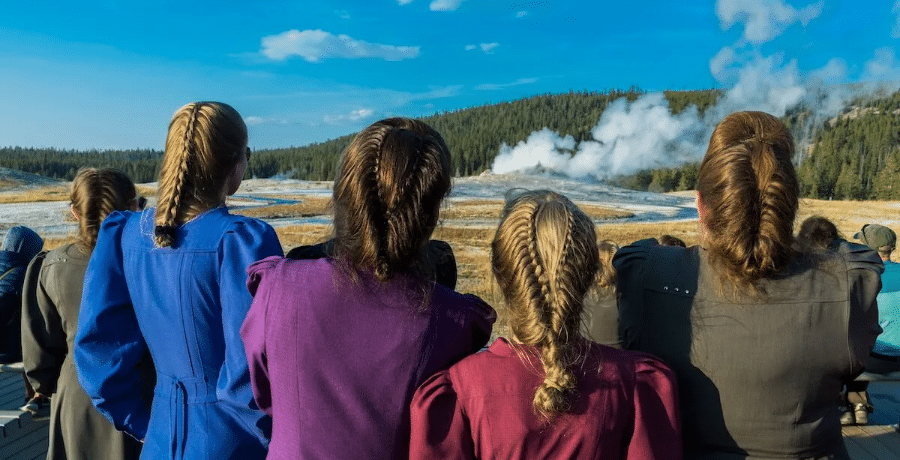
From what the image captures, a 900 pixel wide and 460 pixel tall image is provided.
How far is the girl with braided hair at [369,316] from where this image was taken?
1.28m

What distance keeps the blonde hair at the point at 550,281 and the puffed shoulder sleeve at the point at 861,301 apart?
58 centimetres

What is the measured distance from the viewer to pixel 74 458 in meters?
2.16

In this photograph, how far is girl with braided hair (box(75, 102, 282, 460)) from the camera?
1.48 m

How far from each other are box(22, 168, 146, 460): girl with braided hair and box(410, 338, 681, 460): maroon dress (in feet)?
4.00

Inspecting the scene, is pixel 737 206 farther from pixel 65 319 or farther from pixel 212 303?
pixel 65 319

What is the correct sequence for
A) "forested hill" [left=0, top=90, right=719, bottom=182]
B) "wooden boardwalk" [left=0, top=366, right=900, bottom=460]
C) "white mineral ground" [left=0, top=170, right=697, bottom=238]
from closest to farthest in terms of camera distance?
"wooden boardwalk" [left=0, top=366, right=900, bottom=460]
"white mineral ground" [left=0, top=170, right=697, bottom=238]
"forested hill" [left=0, top=90, right=719, bottom=182]

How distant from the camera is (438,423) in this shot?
127cm

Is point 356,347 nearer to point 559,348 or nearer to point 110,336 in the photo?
point 559,348

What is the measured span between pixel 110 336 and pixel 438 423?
3.23 feet

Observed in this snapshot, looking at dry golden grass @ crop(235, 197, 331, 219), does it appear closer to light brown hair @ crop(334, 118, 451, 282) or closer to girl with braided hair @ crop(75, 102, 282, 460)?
girl with braided hair @ crop(75, 102, 282, 460)

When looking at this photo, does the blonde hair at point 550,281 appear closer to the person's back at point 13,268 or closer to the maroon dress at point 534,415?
the maroon dress at point 534,415

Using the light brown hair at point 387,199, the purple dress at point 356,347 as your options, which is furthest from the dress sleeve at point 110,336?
the light brown hair at point 387,199

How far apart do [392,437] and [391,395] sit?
0.09 meters

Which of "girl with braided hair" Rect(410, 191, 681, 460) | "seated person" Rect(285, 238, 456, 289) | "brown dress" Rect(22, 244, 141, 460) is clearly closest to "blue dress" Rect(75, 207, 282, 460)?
"seated person" Rect(285, 238, 456, 289)
